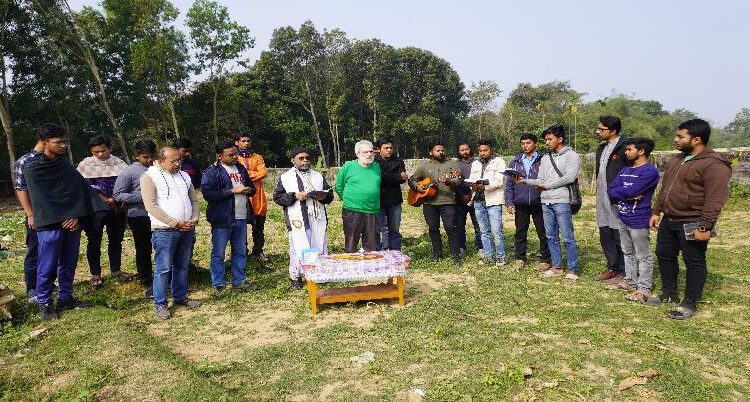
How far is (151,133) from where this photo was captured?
29.3 meters

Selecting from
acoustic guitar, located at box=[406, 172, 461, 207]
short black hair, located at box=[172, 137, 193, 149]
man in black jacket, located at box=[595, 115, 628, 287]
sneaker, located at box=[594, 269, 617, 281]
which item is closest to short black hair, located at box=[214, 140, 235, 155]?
short black hair, located at box=[172, 137, 193, 149]

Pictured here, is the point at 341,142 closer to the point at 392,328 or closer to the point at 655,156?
the point at 655,156

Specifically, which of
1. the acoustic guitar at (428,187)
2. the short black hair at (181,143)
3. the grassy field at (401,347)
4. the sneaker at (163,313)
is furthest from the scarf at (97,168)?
the acoustic guitar at (428,187)

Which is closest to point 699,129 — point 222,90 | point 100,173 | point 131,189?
point 131,189

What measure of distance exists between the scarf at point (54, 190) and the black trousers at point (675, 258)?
6.23 meters

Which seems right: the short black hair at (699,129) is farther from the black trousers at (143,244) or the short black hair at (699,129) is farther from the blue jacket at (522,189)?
the black trousers at (143,244)

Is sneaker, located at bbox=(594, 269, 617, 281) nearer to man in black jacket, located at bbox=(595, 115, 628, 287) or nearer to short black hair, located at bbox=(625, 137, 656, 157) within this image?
man in black jacket, located at bbox=(595, 115, 628, 287)

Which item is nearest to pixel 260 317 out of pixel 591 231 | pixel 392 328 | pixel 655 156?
pixel 392 328

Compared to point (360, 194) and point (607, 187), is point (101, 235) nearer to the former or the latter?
point (360, 194)

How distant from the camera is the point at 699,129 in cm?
460

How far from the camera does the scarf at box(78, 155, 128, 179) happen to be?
238 inches

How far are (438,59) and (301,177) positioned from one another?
34428 millimetres

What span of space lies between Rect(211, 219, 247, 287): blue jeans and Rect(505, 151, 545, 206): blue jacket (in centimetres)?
366

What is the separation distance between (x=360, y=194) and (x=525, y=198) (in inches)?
91.2
